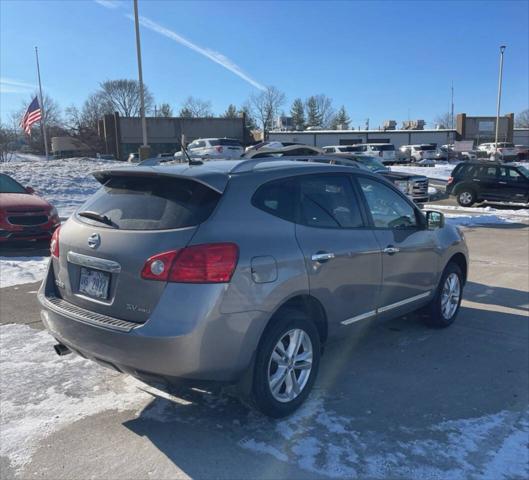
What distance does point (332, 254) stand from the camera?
3850 mm

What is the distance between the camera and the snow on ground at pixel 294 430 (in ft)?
10.1

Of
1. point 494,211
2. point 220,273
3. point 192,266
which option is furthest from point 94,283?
point 494,211

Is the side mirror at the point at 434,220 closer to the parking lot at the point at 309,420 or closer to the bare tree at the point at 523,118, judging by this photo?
the parking lot at the point at 309,420

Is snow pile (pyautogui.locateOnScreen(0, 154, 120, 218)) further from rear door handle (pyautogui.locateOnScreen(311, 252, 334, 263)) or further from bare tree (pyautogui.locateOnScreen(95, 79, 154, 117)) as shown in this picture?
bare tree (pyautogui.locateOnScreen(95, 79, 154, 117))

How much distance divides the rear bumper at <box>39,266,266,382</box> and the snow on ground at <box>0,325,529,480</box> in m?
0.55

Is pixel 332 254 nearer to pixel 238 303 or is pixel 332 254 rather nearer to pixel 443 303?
pixel 238 303

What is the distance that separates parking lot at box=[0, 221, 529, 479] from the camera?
307 centimetres

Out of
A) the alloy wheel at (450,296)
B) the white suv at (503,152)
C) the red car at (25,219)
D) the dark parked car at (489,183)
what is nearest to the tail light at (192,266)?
the alloy wheel at (450,296)

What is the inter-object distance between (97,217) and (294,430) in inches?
77.4

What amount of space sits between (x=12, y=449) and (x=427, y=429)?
264 cm

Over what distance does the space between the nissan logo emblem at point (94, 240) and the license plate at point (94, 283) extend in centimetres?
17

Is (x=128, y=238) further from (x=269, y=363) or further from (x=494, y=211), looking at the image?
(x=494, y=211)

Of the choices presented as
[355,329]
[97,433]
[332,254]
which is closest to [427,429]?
[355,329]

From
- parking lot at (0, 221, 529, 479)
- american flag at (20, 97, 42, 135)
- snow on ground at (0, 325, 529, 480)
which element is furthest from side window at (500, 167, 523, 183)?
american flag at (20, 97, 42, 135)
